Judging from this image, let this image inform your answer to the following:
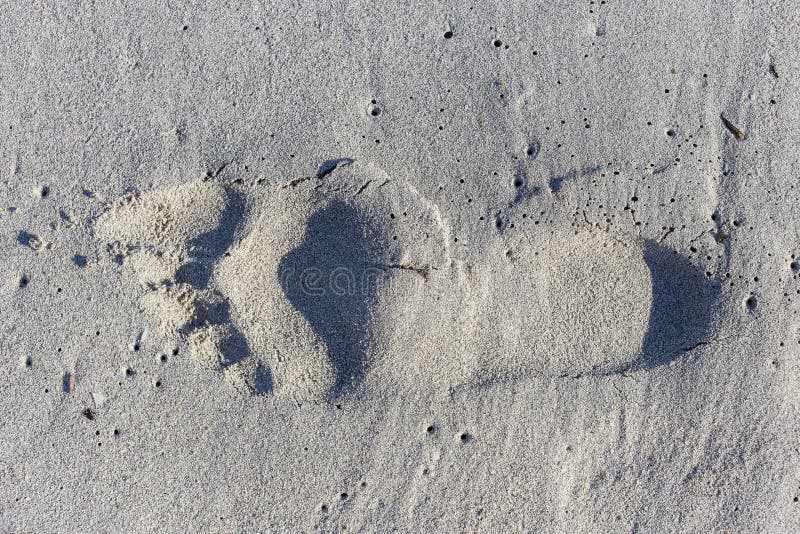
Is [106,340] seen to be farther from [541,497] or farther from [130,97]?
[541,497]

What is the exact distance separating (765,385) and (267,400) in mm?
2057

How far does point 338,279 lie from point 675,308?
54.3 inches

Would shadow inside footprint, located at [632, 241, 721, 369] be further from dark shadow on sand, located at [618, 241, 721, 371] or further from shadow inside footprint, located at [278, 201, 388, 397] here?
shadow inside footprint, located at [278, 201, 388, 397]

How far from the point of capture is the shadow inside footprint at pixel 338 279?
6.11 ft

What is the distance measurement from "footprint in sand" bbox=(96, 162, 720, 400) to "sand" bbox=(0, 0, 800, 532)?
0.5 inches

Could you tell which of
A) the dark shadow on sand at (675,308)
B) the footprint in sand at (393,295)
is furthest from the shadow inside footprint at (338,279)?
the dark shadow on sand at (675,308)

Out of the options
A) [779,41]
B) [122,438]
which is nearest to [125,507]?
[122,438]

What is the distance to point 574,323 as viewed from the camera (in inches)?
74.0

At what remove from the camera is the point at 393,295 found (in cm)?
188

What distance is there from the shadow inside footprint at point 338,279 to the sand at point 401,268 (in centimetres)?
1

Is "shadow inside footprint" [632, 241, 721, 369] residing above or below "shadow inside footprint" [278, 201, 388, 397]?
below

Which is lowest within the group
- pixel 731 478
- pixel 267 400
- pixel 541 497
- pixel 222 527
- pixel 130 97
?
pixel 731 478

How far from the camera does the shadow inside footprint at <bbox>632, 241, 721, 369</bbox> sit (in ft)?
6.19

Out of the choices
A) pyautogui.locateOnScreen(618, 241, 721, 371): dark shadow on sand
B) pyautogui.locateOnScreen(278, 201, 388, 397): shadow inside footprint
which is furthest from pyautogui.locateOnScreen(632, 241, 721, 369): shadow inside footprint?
pyautogui.locateOnScreen(278, 201, 388, 397): shadow inside footprint
